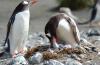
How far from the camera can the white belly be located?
397 inches

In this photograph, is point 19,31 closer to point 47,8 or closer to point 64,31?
point 64,31

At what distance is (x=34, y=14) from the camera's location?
22.5 m

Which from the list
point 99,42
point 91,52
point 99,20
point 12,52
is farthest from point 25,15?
point 99,20

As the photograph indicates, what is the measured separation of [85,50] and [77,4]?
14.1 m

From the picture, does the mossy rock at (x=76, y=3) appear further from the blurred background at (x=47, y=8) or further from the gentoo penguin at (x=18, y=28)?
the gentoo penguin at (x=18, y=28)

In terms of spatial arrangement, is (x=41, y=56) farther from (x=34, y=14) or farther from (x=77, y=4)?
(x=77, y=4)

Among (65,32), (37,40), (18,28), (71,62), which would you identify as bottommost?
(37,40)

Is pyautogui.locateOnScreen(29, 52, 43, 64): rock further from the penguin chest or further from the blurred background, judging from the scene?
the blurred background

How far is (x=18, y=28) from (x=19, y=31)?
2.7 inches

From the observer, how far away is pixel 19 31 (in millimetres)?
10094

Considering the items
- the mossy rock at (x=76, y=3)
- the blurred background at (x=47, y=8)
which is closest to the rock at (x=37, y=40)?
the blurred background at (x=47, y=8)

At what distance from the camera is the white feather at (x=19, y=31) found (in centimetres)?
998

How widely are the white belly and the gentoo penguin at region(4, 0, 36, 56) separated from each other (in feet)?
2.07

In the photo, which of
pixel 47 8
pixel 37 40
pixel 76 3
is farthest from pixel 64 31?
pixel 76 3
